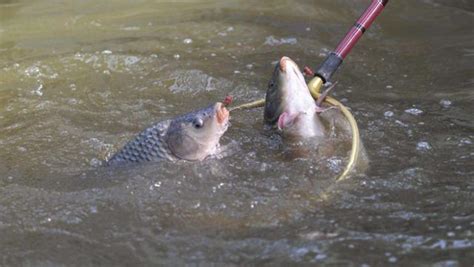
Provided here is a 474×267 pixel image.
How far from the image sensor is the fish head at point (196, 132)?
3500 mm

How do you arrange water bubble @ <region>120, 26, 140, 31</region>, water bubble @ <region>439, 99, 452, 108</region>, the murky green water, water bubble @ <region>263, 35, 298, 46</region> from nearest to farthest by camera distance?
1. the murky green water
2. water bubble @ <region>439, 99, 452, 108</region>
3. water bubble @ <region>263, 35, 298, 46</region>
4. water bubble @ <region>120, 26, 140, 31</region>

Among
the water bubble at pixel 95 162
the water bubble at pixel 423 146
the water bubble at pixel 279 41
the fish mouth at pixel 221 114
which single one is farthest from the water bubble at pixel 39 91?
the water bubble at pixel 423 146

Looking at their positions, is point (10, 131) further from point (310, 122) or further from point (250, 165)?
point (310, 122)

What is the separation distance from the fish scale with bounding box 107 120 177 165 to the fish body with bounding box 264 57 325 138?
22.8 inches

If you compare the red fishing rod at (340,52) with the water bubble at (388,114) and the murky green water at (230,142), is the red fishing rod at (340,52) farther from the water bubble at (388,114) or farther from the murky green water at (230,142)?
the water bubble at (388,114)

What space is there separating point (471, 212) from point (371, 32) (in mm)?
3434

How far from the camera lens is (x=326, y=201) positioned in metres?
3.13

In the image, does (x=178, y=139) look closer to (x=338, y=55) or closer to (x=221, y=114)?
(x=221, y=114)

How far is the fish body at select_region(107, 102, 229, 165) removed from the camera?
348cm

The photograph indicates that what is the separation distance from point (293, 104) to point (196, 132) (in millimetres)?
503

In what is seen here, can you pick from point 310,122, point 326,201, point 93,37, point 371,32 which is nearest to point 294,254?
point 326,201

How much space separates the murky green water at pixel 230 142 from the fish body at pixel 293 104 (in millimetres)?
146

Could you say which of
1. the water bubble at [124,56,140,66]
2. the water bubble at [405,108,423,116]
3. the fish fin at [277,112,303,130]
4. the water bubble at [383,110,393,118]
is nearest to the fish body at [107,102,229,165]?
the fish fin at [277,112,303,130]

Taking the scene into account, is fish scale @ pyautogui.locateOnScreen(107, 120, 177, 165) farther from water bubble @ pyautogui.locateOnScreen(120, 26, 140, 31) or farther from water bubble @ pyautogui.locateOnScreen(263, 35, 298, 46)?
water bubble @ pyautogui.locateOnScreen(120, 26, 140, 31)
